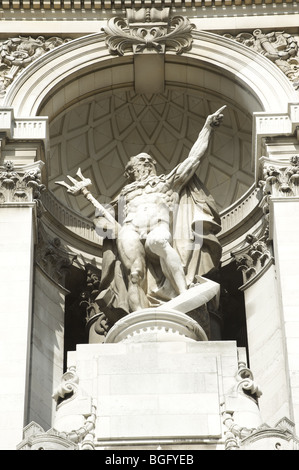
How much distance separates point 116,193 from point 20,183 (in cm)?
366

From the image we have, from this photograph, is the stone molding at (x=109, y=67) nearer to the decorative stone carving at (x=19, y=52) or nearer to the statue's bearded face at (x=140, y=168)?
the decorative stone carving at (x=19, y=52)

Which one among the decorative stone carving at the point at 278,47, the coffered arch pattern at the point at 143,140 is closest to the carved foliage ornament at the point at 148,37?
the decorative stone carving at the point at 278,47

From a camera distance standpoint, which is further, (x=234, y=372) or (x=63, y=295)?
(x=63, y=295)

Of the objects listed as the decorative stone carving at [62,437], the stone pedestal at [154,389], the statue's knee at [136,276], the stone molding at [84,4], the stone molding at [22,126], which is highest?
the stone molding at [84,4]

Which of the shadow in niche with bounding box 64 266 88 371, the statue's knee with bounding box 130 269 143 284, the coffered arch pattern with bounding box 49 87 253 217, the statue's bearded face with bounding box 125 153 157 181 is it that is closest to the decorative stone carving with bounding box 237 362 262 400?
the statue's knee with bounding box 130 269 143 284

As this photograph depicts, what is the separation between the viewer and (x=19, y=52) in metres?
21.7

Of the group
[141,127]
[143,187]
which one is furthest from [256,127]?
[141,127]

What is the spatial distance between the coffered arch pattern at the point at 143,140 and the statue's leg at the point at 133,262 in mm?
3560

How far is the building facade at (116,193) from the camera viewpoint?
1628 centimetres

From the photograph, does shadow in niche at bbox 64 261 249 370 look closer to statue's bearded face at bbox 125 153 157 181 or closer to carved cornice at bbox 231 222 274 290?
carved cornice at bbox 231 222 274 290
